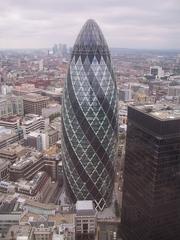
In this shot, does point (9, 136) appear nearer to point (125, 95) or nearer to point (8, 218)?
point (8, 218)

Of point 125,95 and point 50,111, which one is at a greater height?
point 125,95

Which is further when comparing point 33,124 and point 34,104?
point 34,104

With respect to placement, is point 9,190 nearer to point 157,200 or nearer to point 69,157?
point 69,157

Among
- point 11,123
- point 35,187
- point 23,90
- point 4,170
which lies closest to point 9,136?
point 11,123

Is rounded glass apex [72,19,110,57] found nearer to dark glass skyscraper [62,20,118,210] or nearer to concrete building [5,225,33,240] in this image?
dark glass skyscraper [62,20,118,210]

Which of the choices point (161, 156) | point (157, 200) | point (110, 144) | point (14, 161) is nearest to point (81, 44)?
point (110, 144)

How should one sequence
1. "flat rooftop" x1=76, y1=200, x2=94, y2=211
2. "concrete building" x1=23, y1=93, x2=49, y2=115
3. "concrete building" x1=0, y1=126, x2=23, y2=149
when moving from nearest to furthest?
1. "flat rooftop" x1=76, y1=200, x2=94, y2=211
2. "concrete building" x1=0, y1=126, x2=23, y2=149
3. "concrete building" x1=23, y1=93, x2=49, y2=115

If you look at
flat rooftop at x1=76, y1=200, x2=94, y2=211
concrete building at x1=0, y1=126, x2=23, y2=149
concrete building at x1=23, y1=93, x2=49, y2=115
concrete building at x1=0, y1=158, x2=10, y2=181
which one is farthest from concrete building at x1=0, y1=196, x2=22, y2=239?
concrete building at x1=23, y1=93, x2=49, y2=115

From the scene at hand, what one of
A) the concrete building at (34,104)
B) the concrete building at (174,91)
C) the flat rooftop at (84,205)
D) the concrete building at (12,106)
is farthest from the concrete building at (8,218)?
the concrete building at (174,91)
